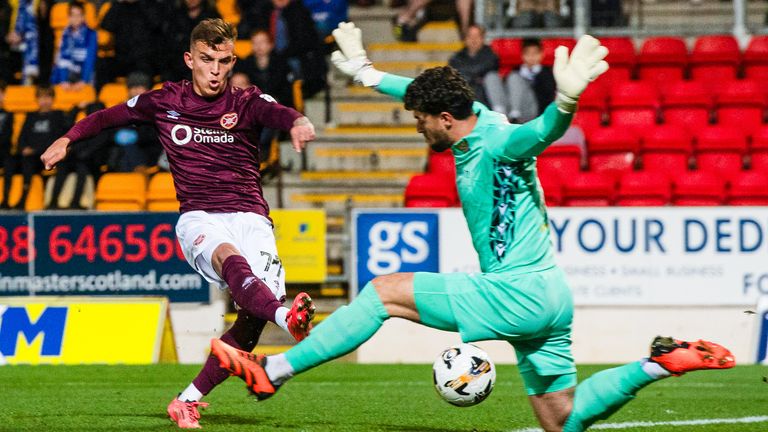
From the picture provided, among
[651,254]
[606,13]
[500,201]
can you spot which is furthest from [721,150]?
[500,201]

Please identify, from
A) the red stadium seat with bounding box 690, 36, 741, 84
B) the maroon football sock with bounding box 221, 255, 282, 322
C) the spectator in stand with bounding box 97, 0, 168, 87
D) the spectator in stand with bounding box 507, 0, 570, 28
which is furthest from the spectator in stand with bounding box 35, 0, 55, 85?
the maroon football sock with bounding box 221, 255, 282, 322

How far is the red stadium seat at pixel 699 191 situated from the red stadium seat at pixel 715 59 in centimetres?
265

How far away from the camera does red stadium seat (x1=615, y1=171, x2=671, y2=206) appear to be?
558 inches

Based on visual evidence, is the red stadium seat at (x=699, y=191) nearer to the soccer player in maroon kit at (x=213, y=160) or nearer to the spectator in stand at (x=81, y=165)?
the spectator in stand at (x=81, y=165)

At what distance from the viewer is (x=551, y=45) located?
17141 mm

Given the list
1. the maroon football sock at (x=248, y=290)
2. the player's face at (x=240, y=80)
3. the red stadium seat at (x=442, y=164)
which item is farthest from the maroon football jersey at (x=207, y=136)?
the red stadium seat at (x=442, y=164)

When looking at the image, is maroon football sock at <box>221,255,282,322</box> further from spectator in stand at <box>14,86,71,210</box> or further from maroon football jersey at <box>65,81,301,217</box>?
spectator in stand at <box>14,86,71,210</box>

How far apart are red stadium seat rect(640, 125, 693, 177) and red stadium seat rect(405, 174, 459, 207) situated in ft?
7.98

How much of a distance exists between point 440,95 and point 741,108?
1092 centimetres

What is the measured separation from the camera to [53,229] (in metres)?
→ 13.9

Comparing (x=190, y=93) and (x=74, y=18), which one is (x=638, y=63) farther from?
(x=190, y=93)

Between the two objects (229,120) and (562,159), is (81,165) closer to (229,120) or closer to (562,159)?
(562,159)

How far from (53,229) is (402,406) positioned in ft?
20.8

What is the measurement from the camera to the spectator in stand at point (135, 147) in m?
15.4
